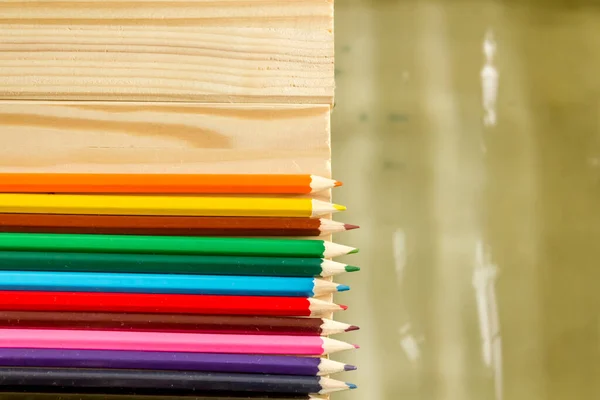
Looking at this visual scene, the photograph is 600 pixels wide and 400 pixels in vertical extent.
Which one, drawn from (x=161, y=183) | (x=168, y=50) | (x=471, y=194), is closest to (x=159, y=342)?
(x=161, y=183)

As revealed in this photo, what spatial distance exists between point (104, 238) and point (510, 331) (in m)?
0.40

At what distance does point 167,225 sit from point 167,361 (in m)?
0.10

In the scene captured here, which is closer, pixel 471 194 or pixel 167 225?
pixel 167 225

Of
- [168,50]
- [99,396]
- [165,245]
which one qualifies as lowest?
[99,396]

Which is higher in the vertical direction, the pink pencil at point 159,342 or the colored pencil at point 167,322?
the colored pencil at point 167,322

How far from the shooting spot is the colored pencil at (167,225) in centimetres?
39

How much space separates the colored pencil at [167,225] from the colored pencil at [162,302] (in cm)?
5

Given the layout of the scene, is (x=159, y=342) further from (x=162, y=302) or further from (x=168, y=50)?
(x=168, y=50)

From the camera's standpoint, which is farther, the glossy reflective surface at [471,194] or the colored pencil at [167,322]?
the glossy reflective surface at [471,194]

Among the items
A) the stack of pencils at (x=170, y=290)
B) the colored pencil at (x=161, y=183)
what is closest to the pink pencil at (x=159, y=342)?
the stack of pencils at (x=170, y=290)

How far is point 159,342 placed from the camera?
1.24 feet

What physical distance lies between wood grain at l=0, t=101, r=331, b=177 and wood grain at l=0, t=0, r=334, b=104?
0.01m

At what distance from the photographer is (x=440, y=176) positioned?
1.74 ft

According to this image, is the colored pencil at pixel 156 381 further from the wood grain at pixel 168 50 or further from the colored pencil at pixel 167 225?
the wood grain at pixel 168 50
